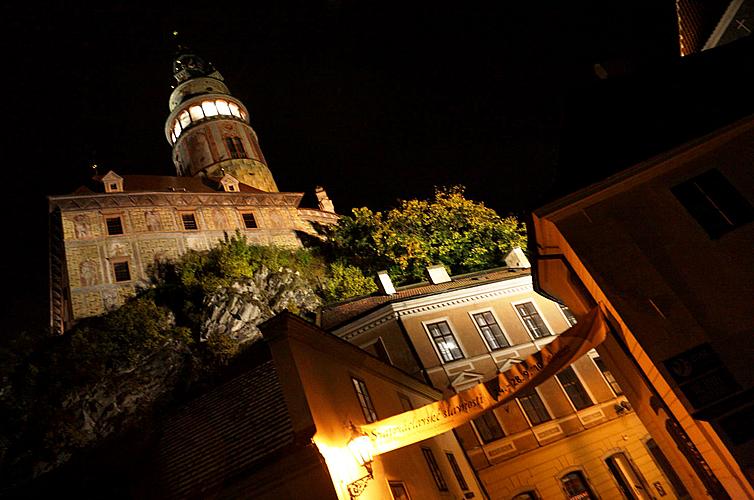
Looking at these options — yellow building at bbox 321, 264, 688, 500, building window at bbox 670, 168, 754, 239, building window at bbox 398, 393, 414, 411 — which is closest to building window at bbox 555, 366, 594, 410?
yellow building at bbox 321, 264, 688, 500

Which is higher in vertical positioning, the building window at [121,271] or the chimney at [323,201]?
the chimney at [323,201]

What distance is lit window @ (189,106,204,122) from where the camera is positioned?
5263 cm

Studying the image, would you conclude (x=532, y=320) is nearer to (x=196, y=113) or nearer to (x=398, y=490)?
(x=398, y=490)

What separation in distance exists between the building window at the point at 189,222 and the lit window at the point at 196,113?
66.9 ft

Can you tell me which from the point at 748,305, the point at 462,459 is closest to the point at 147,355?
the point at 462,459

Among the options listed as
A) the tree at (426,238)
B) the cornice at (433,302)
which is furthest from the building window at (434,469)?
the tree at (426,238)

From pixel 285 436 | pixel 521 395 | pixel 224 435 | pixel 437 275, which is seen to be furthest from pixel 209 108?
pixel 285 436

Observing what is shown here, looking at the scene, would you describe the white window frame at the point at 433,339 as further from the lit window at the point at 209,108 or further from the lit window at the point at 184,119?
the lit window at the point at 184,119

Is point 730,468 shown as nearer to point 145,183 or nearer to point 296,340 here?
point 296,340

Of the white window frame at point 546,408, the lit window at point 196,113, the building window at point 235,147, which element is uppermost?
the lit window at point 196,113

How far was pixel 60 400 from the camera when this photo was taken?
76.0ft

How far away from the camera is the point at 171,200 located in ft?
120

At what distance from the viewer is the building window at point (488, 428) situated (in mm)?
18828

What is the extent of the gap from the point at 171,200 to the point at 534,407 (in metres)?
29.9
